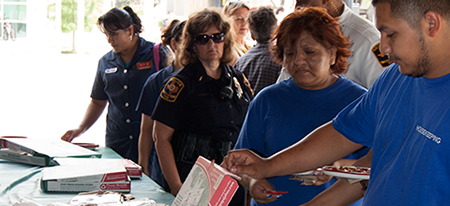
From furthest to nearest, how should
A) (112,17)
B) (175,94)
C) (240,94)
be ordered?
1. (112,17)
2. (240,94)
3. (175,94)

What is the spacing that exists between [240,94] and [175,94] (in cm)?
38

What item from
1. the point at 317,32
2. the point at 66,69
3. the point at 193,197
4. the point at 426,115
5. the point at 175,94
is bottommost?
the point at 66,69

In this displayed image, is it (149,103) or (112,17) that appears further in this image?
(112,17)

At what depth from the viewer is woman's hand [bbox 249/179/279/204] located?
1.62m

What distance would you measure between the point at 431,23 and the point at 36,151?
80.9 inches

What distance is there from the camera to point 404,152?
1077 mm

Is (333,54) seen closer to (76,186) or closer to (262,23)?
(76,186)

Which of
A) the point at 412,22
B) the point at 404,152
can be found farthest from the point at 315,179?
the point at 412,22

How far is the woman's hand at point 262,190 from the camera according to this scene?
1.62 meters

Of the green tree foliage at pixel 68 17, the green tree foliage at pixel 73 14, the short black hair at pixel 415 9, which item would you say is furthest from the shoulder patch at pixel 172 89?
the green tree foliage at pixel 68 17

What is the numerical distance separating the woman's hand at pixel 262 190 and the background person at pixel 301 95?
0.04 metres

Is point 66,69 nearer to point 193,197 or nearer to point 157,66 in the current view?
point 157,66

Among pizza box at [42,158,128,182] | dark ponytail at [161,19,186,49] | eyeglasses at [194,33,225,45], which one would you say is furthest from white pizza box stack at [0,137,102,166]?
dark ponytail at [161,19,186,49]

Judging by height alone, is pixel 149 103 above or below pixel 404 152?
below
